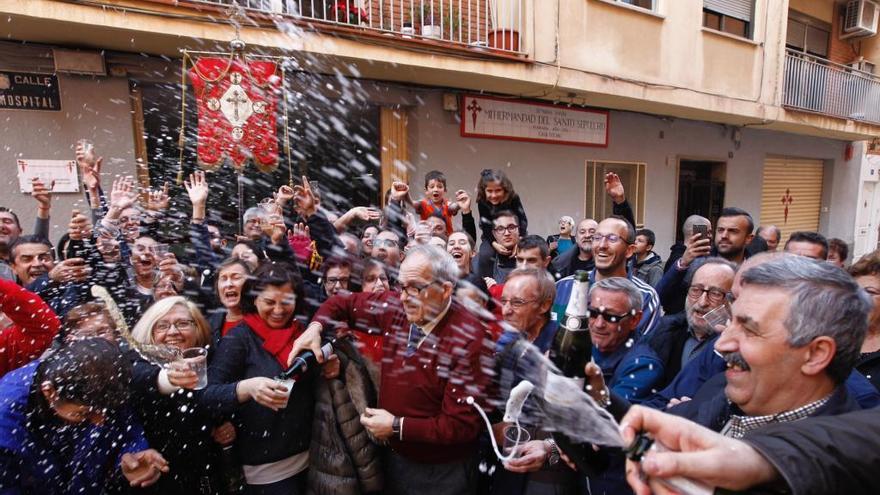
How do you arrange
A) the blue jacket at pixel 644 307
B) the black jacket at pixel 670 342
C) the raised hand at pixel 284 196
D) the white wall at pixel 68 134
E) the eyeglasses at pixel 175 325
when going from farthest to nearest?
the white wall at pixel 68 134
the raised hand at pixel 284 196
the blue jacket at pixel 644 307
the black jacket at pixel 670 342
the eyeglasses at pixel 175 325

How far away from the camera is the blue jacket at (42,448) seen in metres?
1.93

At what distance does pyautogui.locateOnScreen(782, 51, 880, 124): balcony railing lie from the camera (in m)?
12.1

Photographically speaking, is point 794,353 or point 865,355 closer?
point 794,353

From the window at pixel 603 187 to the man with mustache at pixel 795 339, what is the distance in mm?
9224

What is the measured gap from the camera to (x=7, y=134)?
5242mm

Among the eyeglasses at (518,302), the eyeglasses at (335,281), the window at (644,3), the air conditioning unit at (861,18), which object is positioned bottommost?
the eyeglasses at (335,281)

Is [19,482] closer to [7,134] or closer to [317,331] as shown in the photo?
[317,331]

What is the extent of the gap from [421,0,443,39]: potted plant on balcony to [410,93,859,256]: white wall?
105cm

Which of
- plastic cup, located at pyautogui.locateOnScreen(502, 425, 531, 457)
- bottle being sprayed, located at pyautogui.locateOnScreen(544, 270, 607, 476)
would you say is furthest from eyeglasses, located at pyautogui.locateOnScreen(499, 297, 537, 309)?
bottle being sprayed, located at pyautogui.locateOnScreen(544, 270, 607, 476)

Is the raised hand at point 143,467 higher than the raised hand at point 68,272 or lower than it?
lower

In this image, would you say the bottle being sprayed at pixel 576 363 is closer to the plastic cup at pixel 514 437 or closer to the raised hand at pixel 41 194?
the plastic cup at pixel 514 437

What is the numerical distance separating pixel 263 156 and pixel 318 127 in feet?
7.99

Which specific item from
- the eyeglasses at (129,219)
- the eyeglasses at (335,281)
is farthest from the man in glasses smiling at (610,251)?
the eyeglasses at (129,219)

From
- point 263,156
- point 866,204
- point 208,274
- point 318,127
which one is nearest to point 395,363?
point 208,274
